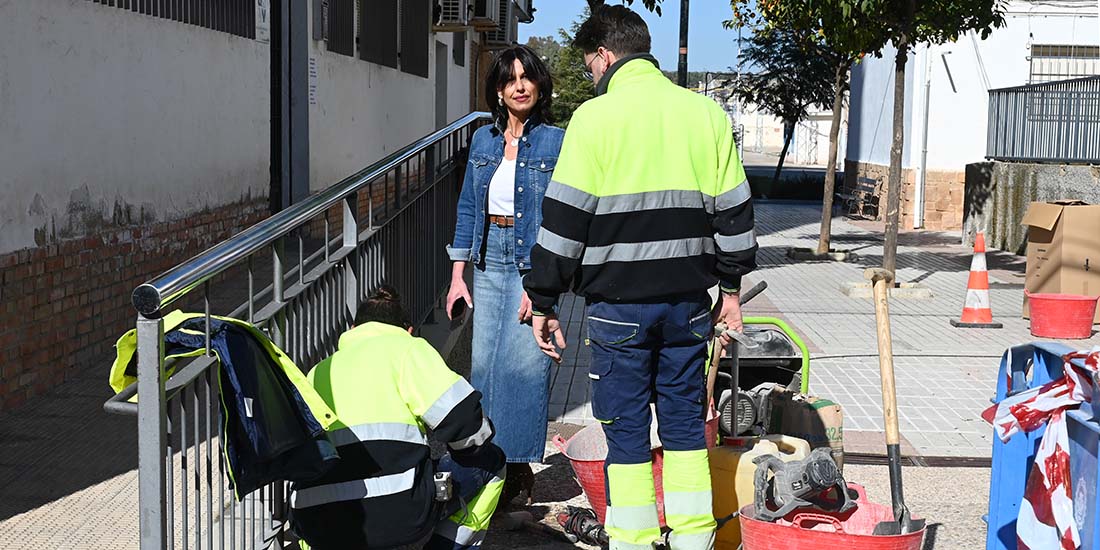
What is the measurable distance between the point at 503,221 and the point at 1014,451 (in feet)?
6.95

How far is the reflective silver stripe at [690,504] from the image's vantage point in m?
4.35

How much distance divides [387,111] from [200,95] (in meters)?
8.01

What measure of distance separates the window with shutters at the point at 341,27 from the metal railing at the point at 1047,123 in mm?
9449

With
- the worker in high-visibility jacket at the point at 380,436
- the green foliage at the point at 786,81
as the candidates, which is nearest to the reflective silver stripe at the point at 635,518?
the worker in high-visibility jacket at the point at 380,436

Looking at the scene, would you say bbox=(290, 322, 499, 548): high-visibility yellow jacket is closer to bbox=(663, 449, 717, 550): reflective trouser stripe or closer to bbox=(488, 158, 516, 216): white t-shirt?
bbox=(663, 449, 717, 550): reflective trouser stripe

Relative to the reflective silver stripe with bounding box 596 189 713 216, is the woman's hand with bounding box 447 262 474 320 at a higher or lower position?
lower

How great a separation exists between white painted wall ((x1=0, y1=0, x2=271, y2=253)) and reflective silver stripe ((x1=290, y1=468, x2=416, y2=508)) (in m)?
3.56

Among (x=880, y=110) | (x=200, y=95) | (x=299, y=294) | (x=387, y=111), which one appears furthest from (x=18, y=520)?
(x=880, y=110)

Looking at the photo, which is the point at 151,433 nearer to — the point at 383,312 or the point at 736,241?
the point at 383,312

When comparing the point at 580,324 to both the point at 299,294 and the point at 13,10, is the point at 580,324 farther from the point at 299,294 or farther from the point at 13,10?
the point at 299,294

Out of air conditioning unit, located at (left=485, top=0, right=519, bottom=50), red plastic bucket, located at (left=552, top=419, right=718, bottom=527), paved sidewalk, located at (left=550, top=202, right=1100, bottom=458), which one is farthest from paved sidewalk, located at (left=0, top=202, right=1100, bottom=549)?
air conditioning unit, located at (left=485, top=0, right=519, bottom=50)

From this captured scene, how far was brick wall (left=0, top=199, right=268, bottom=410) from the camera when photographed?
6.91 meters

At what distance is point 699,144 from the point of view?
4.33m

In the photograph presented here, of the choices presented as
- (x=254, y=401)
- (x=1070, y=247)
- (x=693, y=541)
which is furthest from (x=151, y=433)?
(x=1070, y=247)
